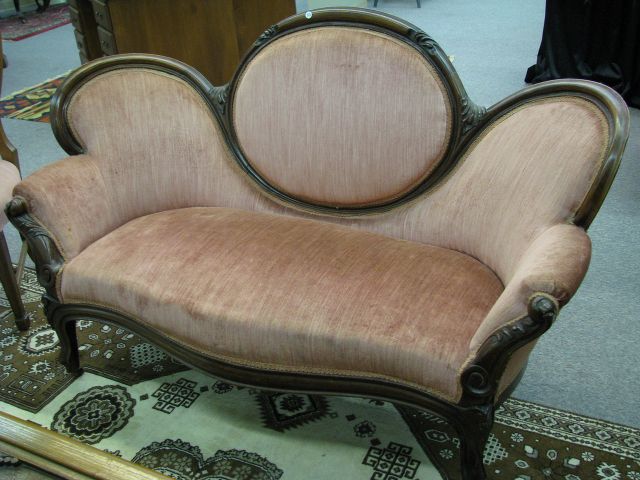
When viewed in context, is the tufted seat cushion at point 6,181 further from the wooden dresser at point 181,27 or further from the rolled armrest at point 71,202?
the wooden dresser at point 181,27

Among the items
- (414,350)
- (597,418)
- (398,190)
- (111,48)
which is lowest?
(597,418)

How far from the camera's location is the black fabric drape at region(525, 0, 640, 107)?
311 centimetres

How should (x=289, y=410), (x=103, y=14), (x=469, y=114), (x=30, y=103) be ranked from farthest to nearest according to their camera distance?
(x=30, y=103) → (x=103, y=14) → (x=289, y=410) → (x=469, y=114)

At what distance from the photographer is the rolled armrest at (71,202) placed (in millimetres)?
1506

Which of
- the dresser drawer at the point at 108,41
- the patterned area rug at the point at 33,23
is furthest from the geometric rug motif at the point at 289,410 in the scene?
the patterned area rug at the point at 33,23

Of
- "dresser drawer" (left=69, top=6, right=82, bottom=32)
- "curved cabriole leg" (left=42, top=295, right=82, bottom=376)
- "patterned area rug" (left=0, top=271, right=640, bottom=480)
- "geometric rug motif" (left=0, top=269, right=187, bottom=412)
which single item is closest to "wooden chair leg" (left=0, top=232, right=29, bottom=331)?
"geometric rug motif" (left=0, top=269, right=187, bottom=412)

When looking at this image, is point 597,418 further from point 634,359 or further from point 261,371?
point 261,371

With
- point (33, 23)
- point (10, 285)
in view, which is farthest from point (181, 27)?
point (33, 23)

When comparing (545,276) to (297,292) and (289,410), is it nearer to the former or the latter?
(297,292)

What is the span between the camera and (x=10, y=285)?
1.80 metres

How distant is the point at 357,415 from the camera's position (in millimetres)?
1506

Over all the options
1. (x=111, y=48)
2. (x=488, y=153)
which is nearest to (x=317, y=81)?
(x=488, y=153)

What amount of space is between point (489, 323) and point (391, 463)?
0.42 meters

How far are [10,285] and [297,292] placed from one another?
2.98 feet
